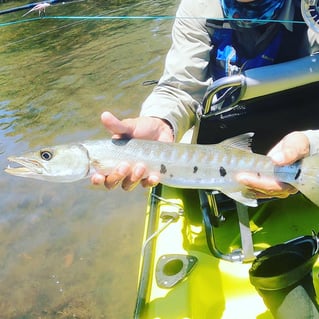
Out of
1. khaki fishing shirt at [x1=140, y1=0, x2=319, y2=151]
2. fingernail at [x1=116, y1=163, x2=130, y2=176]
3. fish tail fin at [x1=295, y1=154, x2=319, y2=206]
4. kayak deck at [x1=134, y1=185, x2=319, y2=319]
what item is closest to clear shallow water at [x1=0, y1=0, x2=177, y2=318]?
kayak deck at [x1=134, y1=185, x2=319, y2=319]

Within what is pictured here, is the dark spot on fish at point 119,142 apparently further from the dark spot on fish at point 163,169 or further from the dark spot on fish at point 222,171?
the dark spot on fish at point 222,171

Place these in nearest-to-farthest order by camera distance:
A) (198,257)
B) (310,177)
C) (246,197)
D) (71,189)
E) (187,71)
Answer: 1. (310,177)
2. (246,197)
3. (198,257)
4. (187,71)
5. (71,189)

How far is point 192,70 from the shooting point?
2.63 m

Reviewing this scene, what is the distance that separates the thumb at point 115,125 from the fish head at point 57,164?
150 mm

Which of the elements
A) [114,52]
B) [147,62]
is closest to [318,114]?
[147,62]

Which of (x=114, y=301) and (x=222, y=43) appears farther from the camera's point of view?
(x=114, y=301)

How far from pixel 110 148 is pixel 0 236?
9.43ft

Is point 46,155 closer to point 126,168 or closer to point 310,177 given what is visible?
point 126,168

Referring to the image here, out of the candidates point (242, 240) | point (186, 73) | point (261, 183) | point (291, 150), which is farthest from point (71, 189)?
point (291, 150)

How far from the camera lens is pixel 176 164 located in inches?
81.0

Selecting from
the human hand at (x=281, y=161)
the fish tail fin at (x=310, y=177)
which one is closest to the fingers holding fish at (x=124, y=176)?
the human hand at (x=281, y=161)

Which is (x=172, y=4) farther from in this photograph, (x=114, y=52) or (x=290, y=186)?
(x=290, y=186)

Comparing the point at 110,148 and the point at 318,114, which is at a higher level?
the point at 110,148

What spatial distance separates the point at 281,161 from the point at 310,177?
140 millimetres
